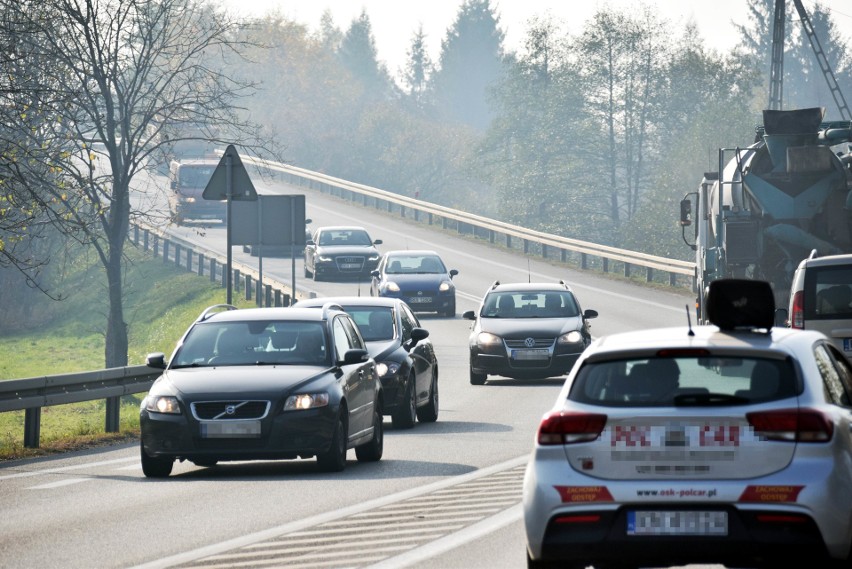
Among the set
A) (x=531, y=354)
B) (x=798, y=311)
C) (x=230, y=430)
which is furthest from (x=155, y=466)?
(x=531, y=354)

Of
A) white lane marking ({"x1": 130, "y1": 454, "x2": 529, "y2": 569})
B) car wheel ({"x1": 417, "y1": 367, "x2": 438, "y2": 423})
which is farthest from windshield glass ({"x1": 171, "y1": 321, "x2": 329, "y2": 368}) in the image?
car wheel ({"x1": 417, "y1": 367, "x2": 438, "y2": 423})

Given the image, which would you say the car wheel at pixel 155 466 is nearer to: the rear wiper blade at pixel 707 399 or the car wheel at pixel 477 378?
the rear wiper blade at pixel 707 399

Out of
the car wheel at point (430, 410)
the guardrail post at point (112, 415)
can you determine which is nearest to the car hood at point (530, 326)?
the car wheel at point (430, 410)

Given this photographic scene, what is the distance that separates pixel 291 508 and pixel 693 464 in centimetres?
489

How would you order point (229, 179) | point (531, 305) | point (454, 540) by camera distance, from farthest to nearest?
point (531, 305)
point (229, 179)
point (454, 540)

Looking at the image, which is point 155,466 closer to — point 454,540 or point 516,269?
point 454,540

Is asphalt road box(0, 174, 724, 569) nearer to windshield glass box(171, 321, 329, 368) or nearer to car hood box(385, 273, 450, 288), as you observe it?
windshield glass box(171, 321, 329, 368)

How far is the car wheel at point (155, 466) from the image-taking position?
14.8m

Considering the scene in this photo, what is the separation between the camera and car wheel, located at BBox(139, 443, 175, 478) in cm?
1484

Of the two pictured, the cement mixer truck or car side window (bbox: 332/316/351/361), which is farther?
the cement mixer truck

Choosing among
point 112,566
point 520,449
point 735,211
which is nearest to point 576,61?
point 735,211

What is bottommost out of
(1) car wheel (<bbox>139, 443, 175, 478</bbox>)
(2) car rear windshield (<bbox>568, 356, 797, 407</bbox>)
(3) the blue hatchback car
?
(1) car wheel (<bbox>139, 443, 175, 478</bbox>)

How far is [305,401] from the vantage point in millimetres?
14547

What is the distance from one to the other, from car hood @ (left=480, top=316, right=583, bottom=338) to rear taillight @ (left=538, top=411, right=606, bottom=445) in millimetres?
18694
